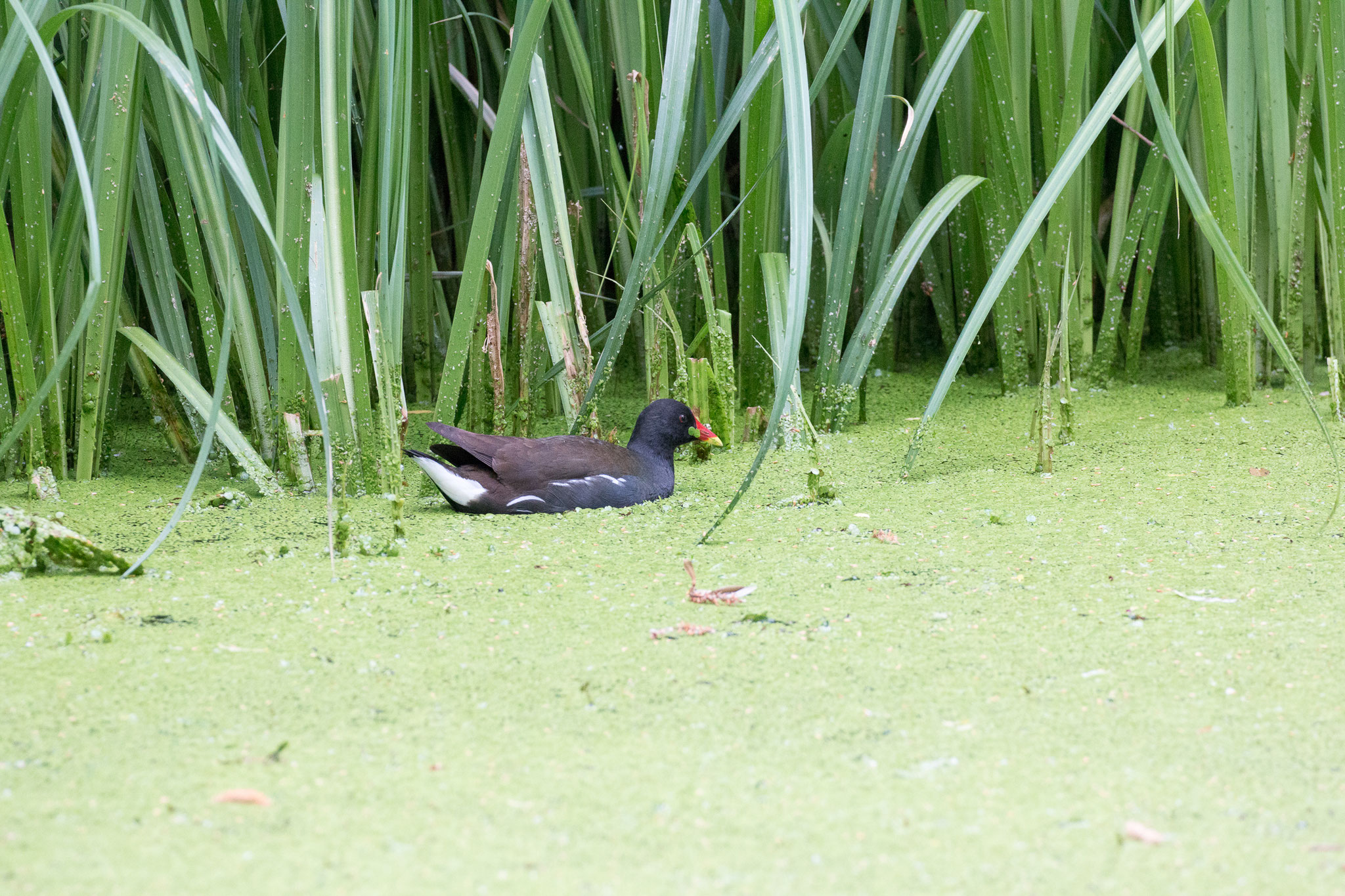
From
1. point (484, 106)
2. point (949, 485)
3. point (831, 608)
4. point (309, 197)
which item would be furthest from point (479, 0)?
point (831, 608)

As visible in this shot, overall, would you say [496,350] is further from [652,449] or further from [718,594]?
[718,594]

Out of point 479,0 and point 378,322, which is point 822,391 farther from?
point 479,0

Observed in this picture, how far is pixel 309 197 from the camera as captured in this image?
2.23 metres

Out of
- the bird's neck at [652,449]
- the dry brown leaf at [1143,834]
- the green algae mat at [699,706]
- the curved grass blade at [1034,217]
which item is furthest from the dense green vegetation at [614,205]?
the dry brown leaf at [1143,834]

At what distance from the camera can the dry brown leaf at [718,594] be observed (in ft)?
5.69

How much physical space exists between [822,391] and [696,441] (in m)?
0.33

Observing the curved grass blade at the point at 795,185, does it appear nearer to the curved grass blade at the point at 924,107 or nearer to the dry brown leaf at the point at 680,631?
the dry brown leaf at the point at 680,631

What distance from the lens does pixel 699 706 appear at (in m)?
1.36

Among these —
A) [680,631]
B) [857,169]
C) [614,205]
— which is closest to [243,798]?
[680,631]

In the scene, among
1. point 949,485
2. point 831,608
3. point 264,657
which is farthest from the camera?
point 949,485

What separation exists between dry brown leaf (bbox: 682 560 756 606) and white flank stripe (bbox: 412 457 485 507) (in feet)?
2.70

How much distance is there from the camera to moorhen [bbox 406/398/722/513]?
2516 millimetres

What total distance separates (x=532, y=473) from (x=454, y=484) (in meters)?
0.17

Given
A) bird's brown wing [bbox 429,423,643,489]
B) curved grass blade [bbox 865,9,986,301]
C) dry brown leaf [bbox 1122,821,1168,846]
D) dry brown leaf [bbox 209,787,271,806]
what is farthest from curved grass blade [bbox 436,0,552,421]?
dry brown leaf [bbox 1122,821,1168,846]
